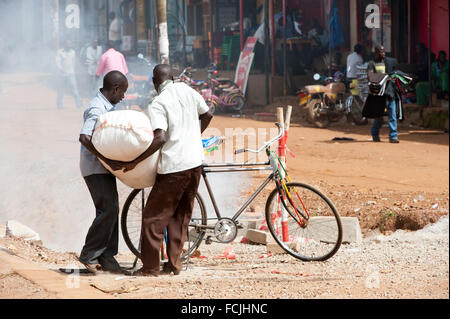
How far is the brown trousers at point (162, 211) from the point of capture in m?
5.27

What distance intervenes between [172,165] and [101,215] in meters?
0.72

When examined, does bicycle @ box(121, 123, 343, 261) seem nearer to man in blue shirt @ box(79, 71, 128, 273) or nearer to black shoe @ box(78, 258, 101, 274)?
man in blue shirt @ box(79, 71, 128, 273)

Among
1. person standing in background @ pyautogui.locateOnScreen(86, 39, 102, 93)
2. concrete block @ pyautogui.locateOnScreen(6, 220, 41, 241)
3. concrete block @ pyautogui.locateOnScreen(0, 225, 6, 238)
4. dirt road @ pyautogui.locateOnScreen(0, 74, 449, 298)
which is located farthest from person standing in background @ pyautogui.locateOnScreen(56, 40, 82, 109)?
A: concrete block @ pyautogui.locateOnScreen(6, 220, 41, 241)

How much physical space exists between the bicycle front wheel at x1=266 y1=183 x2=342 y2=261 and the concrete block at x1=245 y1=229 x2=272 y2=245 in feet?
1.75

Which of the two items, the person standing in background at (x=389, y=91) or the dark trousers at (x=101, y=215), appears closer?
the dark trousers at (x=101, y=215)

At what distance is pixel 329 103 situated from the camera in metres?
15.0

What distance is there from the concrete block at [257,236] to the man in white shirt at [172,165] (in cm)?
140

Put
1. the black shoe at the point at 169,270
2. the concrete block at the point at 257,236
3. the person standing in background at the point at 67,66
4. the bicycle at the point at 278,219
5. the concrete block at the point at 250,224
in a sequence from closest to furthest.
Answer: the black shoe at the point at 169,270
the bicycle at the point at 278,219
the concrete block at the point at 257,236
the concrete block at the point at 250,224
the person standing in background at the point at 67,66

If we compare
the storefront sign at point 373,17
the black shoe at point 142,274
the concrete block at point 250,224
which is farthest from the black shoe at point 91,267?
the storefront sign at point 373,17

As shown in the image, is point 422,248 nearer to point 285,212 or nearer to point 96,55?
point 285,212

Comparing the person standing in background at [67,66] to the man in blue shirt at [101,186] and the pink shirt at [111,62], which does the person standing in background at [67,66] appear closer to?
the pink shirt at [111,62]

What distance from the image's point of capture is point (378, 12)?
56.4 feet

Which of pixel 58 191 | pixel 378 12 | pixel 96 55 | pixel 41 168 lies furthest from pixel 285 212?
pixel 96 55

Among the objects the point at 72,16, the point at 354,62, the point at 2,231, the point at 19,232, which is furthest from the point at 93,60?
the point at 19,232
